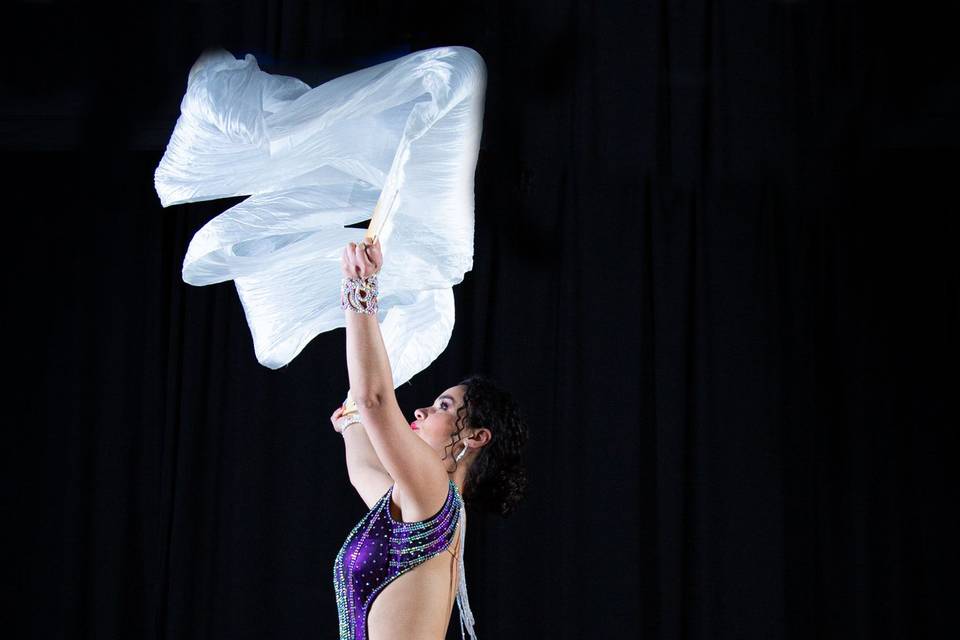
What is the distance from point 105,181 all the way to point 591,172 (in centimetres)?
160

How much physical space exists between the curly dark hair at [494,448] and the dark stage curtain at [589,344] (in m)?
1.30

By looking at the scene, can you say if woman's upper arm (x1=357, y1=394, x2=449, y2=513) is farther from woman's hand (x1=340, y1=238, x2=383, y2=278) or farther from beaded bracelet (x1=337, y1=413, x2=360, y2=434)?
beaded bracelet (x1=337, y1=413, x2=360, y2=434)

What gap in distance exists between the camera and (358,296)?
58.3 inches

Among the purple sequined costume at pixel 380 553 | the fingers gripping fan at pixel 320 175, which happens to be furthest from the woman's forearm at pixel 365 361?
the purple sequined costume at pixel 380 553

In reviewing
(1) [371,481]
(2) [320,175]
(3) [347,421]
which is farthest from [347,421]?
(2) [320,175]

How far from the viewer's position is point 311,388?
10.6 ft

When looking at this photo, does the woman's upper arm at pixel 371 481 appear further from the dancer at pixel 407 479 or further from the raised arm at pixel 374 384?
the raised arm at pixel 374 384

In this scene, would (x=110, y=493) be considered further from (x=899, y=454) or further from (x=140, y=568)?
(x=899, y=454)

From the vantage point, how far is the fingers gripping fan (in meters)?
1.62

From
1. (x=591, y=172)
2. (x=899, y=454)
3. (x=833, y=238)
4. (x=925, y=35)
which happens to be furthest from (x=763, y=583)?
(x=925, y=35)

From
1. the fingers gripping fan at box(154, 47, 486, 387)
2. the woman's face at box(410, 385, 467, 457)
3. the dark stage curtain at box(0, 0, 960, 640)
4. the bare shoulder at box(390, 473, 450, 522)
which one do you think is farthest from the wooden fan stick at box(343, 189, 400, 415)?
the dark stage curtain at box(0, 0, 960, 640)

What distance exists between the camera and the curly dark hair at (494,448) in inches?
71.6

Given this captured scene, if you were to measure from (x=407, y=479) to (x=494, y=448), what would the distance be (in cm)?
29

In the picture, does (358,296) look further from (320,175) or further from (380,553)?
(380,553)
